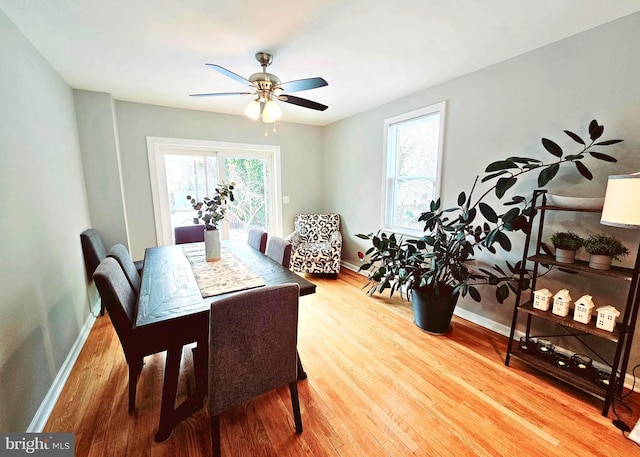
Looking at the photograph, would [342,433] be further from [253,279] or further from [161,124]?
[161,124]

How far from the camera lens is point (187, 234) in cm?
326

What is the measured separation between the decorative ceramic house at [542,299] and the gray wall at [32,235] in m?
3.20

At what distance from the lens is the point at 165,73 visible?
2457mm

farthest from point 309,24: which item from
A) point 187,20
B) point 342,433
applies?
point 342,433

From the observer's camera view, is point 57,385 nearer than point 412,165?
Yes

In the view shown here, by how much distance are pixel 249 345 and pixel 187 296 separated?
0.55 metres

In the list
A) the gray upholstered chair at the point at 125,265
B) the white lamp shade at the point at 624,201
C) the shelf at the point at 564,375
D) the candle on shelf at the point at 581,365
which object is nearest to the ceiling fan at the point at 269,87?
the gray upholstered chair at the point at 125,265

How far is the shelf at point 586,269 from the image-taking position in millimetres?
1530

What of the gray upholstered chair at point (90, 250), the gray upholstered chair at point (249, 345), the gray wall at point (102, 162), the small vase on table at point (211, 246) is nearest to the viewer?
the gray upholstered chair at point (249, 345)

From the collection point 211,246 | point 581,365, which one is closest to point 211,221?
point 211,246

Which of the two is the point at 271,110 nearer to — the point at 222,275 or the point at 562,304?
the point at 222,275

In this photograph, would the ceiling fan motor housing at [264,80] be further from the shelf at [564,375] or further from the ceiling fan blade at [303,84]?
the shelf at [564,375]

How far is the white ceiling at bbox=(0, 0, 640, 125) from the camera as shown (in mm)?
1572

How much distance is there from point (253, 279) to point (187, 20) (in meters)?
1.75
